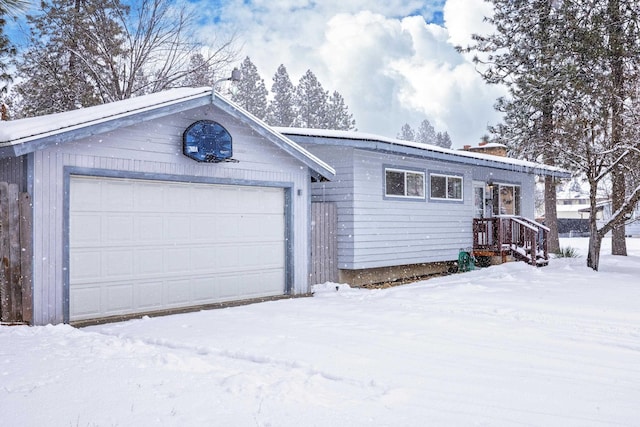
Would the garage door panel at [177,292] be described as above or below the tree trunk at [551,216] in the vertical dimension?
below

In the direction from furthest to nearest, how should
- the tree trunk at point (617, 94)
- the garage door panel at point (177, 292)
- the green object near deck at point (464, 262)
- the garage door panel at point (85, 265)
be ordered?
the green object near deck at point (464, 262), the tree trunk at point (617, 94), the garage door panel at point (177, 292), the garage door panel at point (85, 265)

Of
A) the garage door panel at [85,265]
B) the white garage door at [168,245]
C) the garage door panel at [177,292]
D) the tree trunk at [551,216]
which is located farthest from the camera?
the tree trunk at [551,216]

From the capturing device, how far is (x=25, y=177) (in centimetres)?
760

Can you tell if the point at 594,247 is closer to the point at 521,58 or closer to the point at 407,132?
the point at 521,58

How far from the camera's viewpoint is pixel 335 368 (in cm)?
536

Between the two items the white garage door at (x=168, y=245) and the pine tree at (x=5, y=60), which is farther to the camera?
the pine tree at (x=5, y=60)

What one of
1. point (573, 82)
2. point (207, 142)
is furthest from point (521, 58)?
point (207, 142)

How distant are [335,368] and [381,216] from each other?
8.78 meters

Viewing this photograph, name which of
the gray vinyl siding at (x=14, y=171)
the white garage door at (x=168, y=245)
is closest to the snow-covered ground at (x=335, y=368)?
A: the white garage door at (x=168, y=245)

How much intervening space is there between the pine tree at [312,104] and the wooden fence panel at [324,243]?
1714 inches

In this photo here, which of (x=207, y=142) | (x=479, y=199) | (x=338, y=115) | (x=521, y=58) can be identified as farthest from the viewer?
(x=338, y=115)

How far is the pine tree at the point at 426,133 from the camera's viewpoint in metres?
104

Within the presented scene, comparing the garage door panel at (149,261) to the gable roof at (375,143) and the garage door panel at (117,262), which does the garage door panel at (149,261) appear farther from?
the gable roof at (375,143)

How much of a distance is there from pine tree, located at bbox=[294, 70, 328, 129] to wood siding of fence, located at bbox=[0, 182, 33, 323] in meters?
49.1
